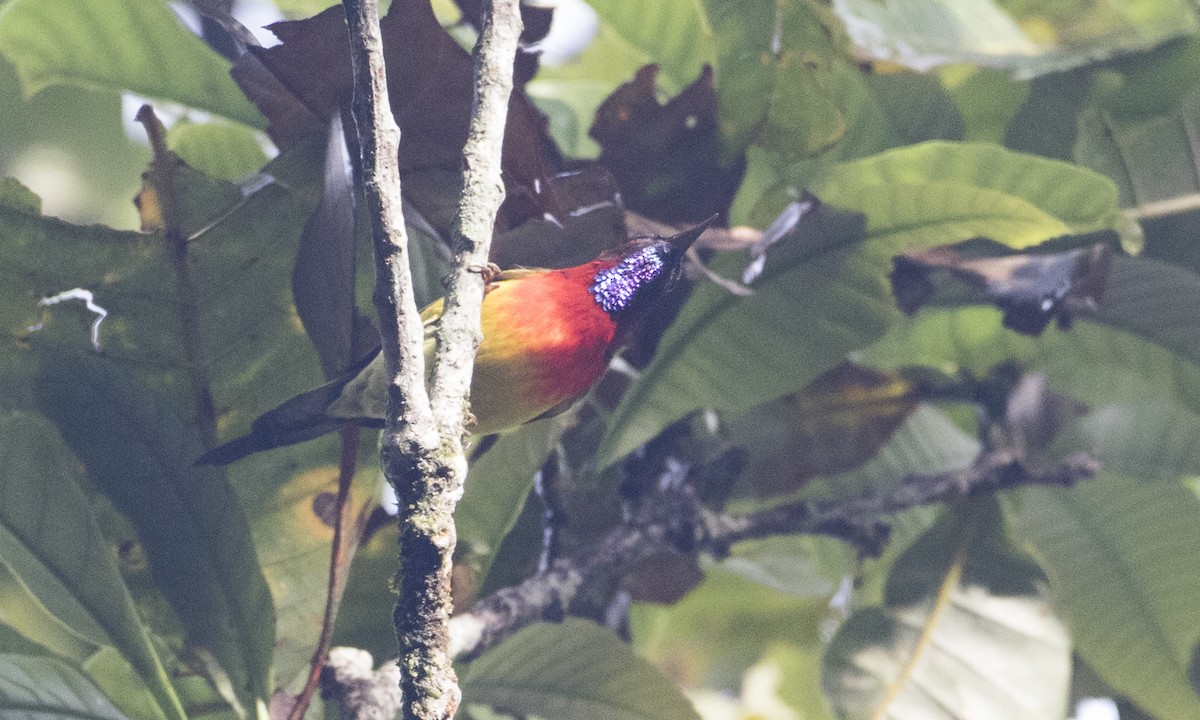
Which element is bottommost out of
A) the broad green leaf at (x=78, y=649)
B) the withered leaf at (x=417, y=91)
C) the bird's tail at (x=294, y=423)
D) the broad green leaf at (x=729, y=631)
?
the broad green leaf at (x=729, y=631)

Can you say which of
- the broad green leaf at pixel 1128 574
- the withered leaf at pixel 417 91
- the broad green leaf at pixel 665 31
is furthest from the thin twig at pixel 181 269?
the broad green leaf at pixel 1128 574

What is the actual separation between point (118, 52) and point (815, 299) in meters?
0.98

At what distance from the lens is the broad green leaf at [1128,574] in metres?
1.74

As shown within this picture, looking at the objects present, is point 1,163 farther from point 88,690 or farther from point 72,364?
point 88,690

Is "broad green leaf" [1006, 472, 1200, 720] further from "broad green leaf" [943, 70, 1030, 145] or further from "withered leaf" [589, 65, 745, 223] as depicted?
"withered leaf" [589, 65, 745, 223]

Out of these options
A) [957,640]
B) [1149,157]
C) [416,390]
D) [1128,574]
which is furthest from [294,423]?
[1149,157]

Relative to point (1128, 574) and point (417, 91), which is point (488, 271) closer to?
point (417, 91)

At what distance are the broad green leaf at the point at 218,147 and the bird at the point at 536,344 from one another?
67 centimetres

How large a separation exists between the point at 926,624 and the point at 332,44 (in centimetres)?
122

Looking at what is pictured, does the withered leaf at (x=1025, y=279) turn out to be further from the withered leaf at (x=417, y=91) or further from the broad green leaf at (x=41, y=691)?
the broad green leaf at (x=41, y=691)

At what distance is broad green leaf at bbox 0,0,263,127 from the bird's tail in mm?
552

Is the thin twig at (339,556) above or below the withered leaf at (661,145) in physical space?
below

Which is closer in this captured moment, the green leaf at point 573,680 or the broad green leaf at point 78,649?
the broad green leaf at point 78,649

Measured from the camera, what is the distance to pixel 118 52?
4.85ft
